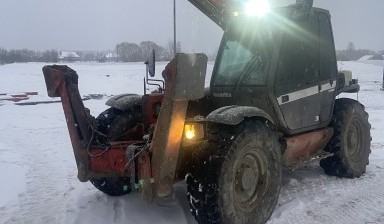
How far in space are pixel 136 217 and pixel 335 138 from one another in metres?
3.27

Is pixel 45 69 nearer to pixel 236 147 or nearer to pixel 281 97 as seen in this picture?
pixel 236 147

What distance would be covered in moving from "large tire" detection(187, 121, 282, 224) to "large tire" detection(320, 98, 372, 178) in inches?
73.7

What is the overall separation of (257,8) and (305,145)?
193cm

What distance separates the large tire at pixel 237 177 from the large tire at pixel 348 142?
1.87 metres

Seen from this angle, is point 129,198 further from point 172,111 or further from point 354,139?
point 354,139

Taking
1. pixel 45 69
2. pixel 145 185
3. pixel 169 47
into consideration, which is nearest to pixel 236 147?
pixel 145 185

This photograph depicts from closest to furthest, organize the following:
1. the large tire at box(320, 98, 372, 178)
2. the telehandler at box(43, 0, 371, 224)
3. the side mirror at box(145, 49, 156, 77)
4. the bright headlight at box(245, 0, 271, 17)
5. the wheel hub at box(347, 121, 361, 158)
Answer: the telehandler at box(43, 0, 371, 224) < the side mirror at box(145, 49, 156, 77) < the bright headlight at box(245, 0, 271, 17) < the large tire at box(320, 98, 372, 178) < the wheel hub at box(347, 121, 361, 158)

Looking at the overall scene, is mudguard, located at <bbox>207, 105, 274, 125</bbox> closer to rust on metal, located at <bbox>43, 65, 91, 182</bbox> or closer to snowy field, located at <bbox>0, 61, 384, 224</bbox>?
snowy field, located at <bbox>0, 61, 384, 224</bbox>

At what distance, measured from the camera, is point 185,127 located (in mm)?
4289

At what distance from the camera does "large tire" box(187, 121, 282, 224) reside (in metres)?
4.04

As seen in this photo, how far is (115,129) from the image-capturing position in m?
5.48

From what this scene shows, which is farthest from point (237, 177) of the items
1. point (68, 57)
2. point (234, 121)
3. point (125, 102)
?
point (68, 57)

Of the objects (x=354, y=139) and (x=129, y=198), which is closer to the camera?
(x=129, y=198)

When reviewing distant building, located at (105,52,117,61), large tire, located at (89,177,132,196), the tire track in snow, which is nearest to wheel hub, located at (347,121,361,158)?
the tire track in snow
